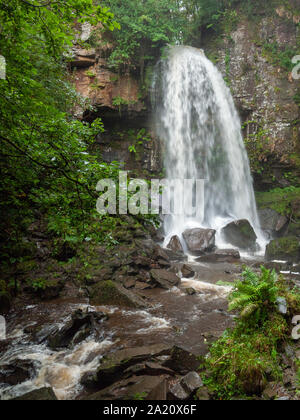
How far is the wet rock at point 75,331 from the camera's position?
4.58 meters

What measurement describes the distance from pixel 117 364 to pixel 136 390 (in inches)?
23.9

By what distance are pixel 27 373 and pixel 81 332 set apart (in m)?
1.14

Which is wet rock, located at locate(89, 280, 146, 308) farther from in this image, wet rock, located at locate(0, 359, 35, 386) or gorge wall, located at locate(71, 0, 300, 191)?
gorge wall, located at locate(71, 0, 300, 191)

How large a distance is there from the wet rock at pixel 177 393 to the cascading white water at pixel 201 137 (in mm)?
13737

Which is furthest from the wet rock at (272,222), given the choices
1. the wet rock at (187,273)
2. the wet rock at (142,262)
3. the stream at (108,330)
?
the wet rock at (142,262)

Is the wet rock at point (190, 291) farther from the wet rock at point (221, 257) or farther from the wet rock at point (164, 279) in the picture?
the wet rock at point (221, 257)

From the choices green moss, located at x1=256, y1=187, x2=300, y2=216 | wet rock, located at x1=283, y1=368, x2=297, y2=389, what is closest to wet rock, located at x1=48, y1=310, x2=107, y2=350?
wet rock, located at x1=283, y1=368, x2=297, y2=389

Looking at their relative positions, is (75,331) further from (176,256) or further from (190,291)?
(176,256)

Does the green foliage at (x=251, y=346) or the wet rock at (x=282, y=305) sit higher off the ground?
the wet rock at (x=282, y=305)

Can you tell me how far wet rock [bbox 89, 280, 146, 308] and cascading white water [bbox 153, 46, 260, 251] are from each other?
1084 cm

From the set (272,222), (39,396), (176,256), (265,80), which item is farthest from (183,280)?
(265,80)

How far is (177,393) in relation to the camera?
10.0ft

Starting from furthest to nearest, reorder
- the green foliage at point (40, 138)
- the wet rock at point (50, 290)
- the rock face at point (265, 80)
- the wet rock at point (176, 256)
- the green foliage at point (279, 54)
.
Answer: the green foliage at point (279, 54), the rock face at point (265, 80), the wet rock at point (176, 256), the wet rock at point (50, 290), the green foliage at point (40, 138)
